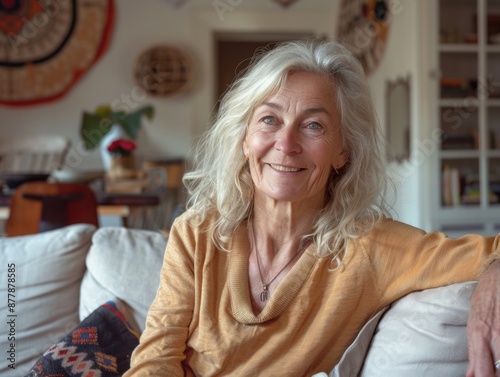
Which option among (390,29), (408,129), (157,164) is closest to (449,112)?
(408,129)

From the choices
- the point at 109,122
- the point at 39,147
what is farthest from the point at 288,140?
the point at 39,147

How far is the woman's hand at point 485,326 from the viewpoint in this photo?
1059 mm

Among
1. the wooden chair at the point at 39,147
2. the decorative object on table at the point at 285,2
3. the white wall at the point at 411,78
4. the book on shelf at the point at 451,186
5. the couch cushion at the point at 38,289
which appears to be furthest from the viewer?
the decorative object on table at the point at 285,2

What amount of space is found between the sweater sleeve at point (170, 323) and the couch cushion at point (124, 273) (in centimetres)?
32

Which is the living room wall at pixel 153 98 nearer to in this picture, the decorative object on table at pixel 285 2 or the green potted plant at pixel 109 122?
the decorative object on table at pixel 285 2

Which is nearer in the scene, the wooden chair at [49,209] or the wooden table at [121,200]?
the wooden chair at [49,209]

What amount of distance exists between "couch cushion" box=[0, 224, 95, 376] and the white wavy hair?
0.47m

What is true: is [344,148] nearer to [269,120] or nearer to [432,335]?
[269,120]

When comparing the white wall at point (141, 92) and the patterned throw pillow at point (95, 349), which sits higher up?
the white wall at point (141, 92)

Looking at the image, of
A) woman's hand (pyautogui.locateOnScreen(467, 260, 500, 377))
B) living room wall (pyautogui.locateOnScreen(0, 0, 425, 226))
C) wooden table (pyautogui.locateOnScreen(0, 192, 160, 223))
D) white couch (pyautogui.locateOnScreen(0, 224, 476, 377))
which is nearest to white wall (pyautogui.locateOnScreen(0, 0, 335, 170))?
living room wall (pyautogui.locateOnScreen(0, 0, 425, 226))

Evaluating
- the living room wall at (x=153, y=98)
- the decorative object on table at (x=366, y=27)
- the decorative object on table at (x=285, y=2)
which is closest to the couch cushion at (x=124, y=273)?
the decorative object on table at (x=366, y=27)

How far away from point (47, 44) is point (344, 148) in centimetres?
437

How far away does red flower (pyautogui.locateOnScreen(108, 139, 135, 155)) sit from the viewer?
3346 millimetres

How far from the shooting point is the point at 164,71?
17.4ft
